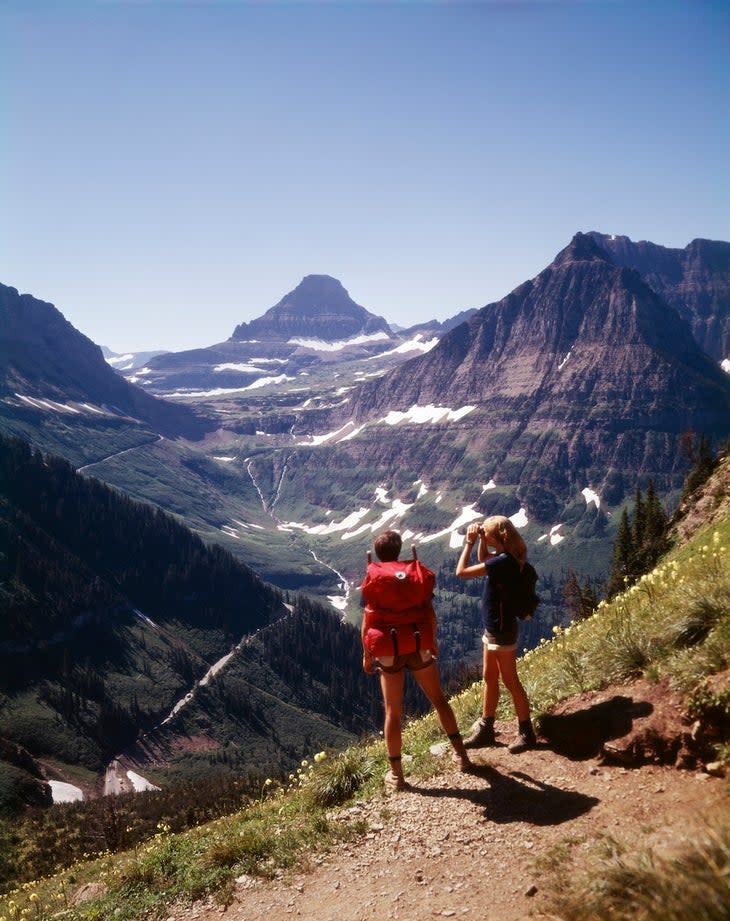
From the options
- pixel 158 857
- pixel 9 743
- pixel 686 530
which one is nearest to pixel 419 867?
pixel 158 857

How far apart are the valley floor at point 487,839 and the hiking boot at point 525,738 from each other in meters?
0.14

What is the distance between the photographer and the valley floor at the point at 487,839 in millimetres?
6832

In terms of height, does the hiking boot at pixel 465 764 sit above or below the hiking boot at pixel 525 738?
below

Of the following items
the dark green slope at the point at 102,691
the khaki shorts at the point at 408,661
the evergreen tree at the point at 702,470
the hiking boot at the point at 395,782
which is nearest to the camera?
the khaki shorts at the point at 408,661

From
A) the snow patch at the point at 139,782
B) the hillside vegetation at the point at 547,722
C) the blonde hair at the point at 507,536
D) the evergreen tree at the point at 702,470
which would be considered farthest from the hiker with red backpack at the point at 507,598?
the snow patch at the point at 139,782

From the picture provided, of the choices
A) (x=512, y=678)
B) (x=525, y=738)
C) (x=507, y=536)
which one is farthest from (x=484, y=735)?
(x=507, y=536)

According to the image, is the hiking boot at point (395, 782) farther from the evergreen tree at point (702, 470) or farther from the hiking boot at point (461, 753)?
the evergreen tree at point (702, 470)

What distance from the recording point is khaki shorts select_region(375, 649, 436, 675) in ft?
31.4

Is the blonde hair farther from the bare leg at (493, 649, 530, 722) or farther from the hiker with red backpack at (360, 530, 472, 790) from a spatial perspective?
the bare leg at (493, 649, 530, 722)

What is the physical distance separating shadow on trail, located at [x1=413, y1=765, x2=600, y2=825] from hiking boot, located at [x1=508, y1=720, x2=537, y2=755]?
584 millimetres

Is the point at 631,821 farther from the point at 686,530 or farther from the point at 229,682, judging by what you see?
the point at 229,682

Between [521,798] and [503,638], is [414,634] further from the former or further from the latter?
[521,798]

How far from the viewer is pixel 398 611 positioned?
31.1ft

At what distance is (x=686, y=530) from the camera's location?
57.2m
